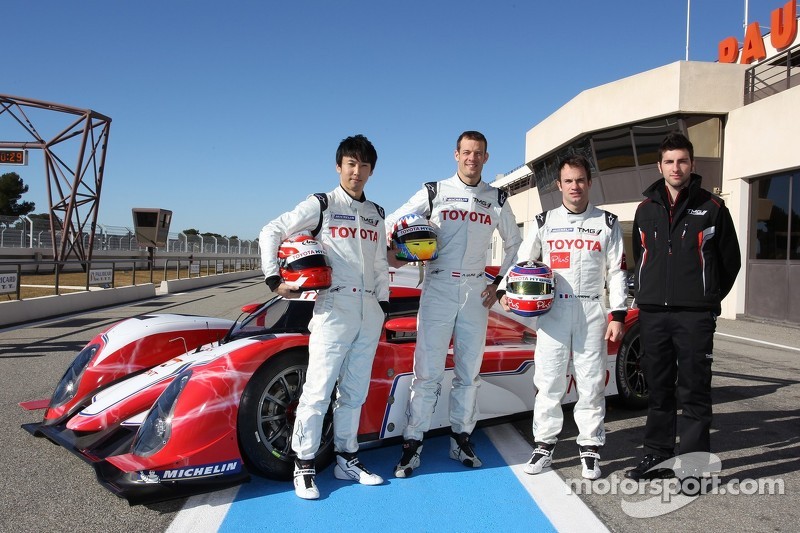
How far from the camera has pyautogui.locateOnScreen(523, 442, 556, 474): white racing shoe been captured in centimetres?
354

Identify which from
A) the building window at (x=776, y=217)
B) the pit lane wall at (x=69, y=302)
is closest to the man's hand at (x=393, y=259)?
the pit lane wall at (x=69, y=302)

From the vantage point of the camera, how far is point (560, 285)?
3662 mm

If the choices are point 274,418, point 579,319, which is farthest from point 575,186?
point 274,418

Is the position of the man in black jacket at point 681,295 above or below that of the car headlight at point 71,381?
above

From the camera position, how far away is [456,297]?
3.64 meters

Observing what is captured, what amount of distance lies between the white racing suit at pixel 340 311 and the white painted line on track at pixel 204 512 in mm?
472

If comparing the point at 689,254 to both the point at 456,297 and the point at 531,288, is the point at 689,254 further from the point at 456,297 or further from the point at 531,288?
the point at 456,297

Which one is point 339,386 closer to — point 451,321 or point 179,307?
point 451,321

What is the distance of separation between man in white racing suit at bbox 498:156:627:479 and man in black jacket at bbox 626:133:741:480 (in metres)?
0.21

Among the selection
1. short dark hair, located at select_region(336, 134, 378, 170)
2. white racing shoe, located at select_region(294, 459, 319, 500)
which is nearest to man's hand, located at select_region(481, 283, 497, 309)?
short dark hair, located at select_region(336, 134, 378, 170)

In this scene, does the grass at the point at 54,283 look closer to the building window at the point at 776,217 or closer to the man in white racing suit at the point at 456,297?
the man in white racing suit at the point at 456,297

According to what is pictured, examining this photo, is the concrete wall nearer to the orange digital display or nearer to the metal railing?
the metal railing

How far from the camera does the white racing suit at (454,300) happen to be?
3.60 metres

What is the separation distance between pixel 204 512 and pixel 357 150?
2208 millimetres
